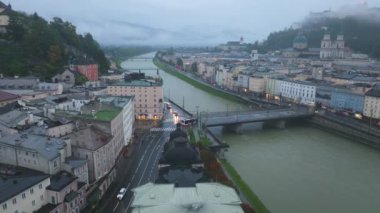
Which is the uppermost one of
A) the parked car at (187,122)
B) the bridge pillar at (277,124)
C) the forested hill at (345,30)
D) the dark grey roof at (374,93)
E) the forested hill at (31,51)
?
the forested hill at (345,30)

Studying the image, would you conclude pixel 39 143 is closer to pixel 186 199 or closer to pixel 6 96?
pixel 186 199

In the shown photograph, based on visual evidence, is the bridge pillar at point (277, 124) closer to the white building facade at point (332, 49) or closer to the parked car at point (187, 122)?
the parked car at point (187, 122)

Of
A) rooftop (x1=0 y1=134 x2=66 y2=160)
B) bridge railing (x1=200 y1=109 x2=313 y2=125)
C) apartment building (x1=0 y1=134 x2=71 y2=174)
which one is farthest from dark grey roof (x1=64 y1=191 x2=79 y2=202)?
bridge railing (x1=200 y1=109 x2=313 y2=125)

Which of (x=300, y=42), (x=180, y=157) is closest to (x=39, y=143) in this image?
(x=180, y=157)

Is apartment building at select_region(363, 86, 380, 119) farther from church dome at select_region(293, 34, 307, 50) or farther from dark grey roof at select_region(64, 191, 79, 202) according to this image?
church dome at select_region(293, 34, 307, 50)

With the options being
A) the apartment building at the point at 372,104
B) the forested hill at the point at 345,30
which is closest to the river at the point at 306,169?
the apartment building at the point at 372,104
